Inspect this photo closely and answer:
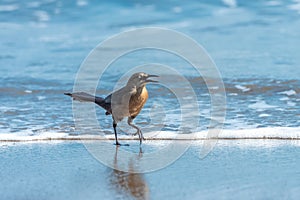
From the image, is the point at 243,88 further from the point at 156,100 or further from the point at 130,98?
the point at 130,98

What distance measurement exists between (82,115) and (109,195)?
325 centimetres

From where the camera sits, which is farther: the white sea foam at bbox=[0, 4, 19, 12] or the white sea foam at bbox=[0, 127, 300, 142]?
the white sea foam at bbox=[0, 4, 19, 12]

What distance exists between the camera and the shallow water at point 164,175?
5.05 m

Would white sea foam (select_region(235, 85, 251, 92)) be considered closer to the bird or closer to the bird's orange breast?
the bird

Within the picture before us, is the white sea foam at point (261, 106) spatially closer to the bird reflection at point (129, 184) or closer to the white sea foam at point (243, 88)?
the white sea foam at point (243, 88)

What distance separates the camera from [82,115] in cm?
814

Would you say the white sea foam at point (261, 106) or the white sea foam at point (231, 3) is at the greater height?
the white sea foam at point (231, 3)

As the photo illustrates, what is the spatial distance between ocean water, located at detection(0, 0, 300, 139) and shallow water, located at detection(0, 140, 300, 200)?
89cm

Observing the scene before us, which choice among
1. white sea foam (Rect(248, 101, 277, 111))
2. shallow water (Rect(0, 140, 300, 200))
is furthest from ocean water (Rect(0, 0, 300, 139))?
shallow water (Rect(0, 140, 300, 200))

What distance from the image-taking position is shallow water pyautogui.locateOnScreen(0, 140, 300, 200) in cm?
505

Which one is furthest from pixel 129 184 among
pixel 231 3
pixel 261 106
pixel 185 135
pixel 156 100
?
pixel 231 3

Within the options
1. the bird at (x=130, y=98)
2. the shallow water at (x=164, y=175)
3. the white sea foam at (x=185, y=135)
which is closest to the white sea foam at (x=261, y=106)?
the white sea foam at (x=185, y=135)

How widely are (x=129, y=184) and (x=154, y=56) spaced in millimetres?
7356

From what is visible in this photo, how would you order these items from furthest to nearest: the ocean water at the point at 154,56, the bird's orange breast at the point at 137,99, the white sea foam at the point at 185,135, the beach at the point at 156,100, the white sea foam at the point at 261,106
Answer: the white sea foam at the point at 261,106, the ocean water at the point at 154,56, the white sea foam at the point at 185,135, the bird's orange breast at the point at 137,99, the beach at the point at 156,100
